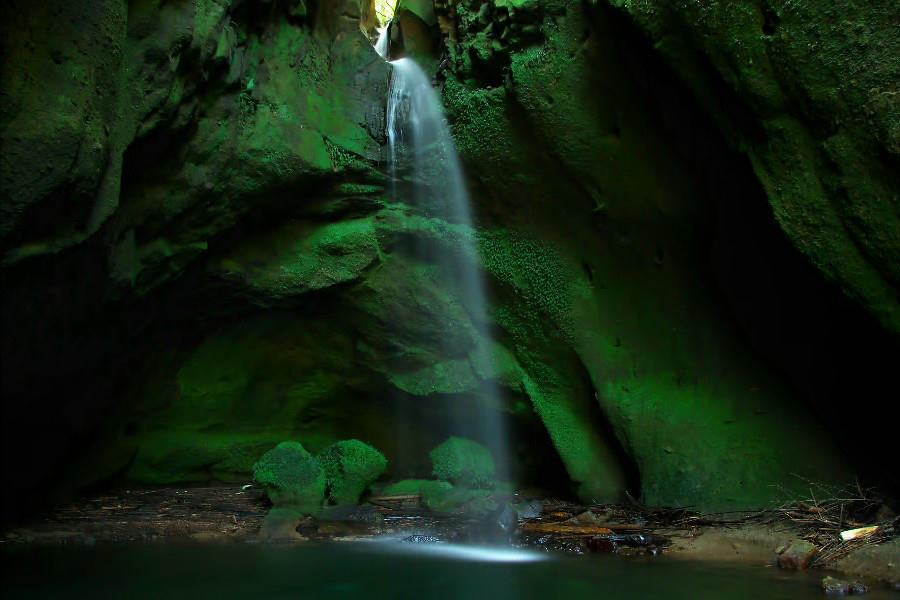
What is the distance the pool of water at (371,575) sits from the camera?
14.2 feet

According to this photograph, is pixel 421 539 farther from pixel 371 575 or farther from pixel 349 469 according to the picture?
pixel 349 469

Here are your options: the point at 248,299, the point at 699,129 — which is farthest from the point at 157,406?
the point at 699,129

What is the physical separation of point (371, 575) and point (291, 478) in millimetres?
2813

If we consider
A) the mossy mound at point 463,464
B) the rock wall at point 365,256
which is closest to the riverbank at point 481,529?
the rock wall at point 365,256

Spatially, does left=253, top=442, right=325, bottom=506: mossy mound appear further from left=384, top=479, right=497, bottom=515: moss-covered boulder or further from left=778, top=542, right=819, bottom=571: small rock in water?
left=778, top=542, right=819, bottom=571: small rock in water

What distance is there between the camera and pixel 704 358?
682 centimetres

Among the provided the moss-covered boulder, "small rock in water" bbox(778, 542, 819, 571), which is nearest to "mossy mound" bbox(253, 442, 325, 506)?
the moss-covered boulder

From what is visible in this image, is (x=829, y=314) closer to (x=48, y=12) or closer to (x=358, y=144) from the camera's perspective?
(x=358, y=144)

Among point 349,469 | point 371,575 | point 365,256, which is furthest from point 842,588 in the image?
point 365,256

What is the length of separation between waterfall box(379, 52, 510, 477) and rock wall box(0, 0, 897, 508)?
0.12m

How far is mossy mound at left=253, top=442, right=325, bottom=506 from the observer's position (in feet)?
24.3

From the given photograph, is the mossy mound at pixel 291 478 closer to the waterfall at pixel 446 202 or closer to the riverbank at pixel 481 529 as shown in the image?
the riverbank at pixel 481 529

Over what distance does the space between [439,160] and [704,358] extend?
12.9ft

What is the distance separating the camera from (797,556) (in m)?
4.74
